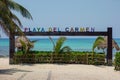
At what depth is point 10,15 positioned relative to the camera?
911 inches

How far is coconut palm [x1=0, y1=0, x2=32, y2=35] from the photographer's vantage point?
2135 centimetres

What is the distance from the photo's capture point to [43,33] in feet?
98.1

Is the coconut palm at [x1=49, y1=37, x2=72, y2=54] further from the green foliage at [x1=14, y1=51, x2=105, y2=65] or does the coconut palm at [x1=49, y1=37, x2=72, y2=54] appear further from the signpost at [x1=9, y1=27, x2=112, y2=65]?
the signpost at [x1=9, y1=27, x2=112, y2=65]

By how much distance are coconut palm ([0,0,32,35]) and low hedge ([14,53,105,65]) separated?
536 centimetres

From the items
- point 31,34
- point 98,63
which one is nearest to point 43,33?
point 31,34

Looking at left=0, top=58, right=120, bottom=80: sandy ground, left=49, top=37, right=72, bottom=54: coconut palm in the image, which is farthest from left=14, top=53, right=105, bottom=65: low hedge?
left=0, top=58, right=120, bottom=80: sandy ground

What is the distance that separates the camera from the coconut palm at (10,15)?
21.3 meters

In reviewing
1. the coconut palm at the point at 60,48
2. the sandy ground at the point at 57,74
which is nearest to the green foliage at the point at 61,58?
the coconut palm at the point at 60,48

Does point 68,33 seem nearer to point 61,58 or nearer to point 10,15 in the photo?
point 61,58

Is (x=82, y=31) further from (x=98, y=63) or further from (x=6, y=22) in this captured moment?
(x=6, y=22)

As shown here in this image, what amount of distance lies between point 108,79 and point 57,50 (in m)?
11.1

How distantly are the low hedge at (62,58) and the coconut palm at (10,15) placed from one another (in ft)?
17.6

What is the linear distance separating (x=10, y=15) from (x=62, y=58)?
7.80 m

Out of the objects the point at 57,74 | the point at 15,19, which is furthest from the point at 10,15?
the point at 57,74
